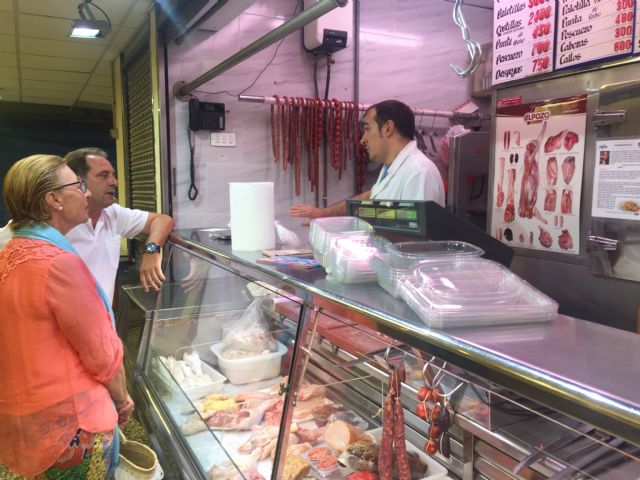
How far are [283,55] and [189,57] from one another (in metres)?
0.85

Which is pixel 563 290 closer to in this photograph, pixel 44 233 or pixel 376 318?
pixel 376 318

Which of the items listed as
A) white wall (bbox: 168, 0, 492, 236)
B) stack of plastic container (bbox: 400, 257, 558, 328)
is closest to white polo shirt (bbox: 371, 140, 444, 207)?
white wall (bbox: 168, 0, 492, 236)

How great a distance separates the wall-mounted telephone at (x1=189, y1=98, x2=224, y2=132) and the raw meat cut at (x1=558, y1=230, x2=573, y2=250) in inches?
109

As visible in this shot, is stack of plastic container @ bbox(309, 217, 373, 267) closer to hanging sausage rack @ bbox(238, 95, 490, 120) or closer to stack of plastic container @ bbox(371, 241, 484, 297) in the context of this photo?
stack of plastic container @ bbox(371, 241, 484, 297)

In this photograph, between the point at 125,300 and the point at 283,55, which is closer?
the point at 125,300

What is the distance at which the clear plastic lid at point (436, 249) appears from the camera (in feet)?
4.51

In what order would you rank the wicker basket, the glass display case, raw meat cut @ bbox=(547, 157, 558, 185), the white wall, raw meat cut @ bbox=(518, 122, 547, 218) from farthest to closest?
the white wall, raw meat cut @ bbox=(518, 122, 547, 218), raw meat cut @ bbox=(547, 157, 558, 185), the wicker basket, the glass display case

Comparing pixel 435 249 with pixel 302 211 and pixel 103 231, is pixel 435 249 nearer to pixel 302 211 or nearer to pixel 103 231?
pixel 302 211

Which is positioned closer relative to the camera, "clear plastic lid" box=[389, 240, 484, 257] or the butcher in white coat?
"clear plastic lid" box=[389, 240, 484, 257]

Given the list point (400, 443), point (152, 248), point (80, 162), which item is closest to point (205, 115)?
point (80, 162)

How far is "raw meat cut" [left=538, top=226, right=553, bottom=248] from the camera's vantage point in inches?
131

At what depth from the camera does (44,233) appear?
1979mm

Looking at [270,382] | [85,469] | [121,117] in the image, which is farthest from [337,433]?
[121,117]

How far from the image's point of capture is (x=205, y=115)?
4.22 meters
